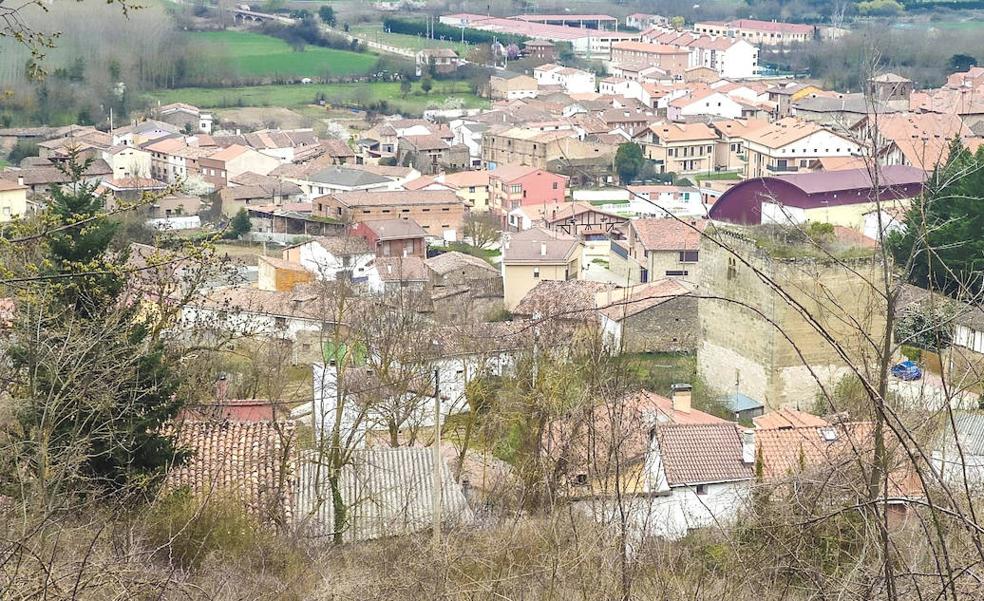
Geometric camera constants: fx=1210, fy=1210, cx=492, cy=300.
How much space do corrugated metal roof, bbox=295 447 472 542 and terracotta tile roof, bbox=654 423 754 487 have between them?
1057 millimetres

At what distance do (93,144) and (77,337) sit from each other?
19.8 m

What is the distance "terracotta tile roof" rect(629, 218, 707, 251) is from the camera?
42.1ft

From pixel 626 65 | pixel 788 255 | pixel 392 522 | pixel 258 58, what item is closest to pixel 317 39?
pixel 258 58

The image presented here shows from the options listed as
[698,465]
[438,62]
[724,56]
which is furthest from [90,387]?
[724,56]

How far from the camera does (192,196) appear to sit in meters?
18.9

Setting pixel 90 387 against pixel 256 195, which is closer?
pixel 90 387

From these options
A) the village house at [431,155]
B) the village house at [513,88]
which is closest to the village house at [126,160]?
the village house at [431,155]

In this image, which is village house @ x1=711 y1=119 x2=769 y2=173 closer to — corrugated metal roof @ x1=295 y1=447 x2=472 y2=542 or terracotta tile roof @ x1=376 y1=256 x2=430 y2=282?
terracotta tile roof @ x1=376 y1=256 x2=430 y2=282

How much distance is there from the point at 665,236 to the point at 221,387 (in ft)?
23.5

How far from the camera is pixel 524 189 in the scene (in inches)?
738

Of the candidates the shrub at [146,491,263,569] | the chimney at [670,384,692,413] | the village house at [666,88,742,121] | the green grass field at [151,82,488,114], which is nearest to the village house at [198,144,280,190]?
the green grass field at [151,82,488,114]

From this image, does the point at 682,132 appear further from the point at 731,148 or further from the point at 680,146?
the point at 731,148

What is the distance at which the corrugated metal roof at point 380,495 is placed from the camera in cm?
457

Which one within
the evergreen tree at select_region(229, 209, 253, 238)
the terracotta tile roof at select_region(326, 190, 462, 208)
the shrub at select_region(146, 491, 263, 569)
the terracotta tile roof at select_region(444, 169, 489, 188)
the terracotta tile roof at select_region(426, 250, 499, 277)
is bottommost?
the evergreen tree at select_region(229, 209, 253, 238)
